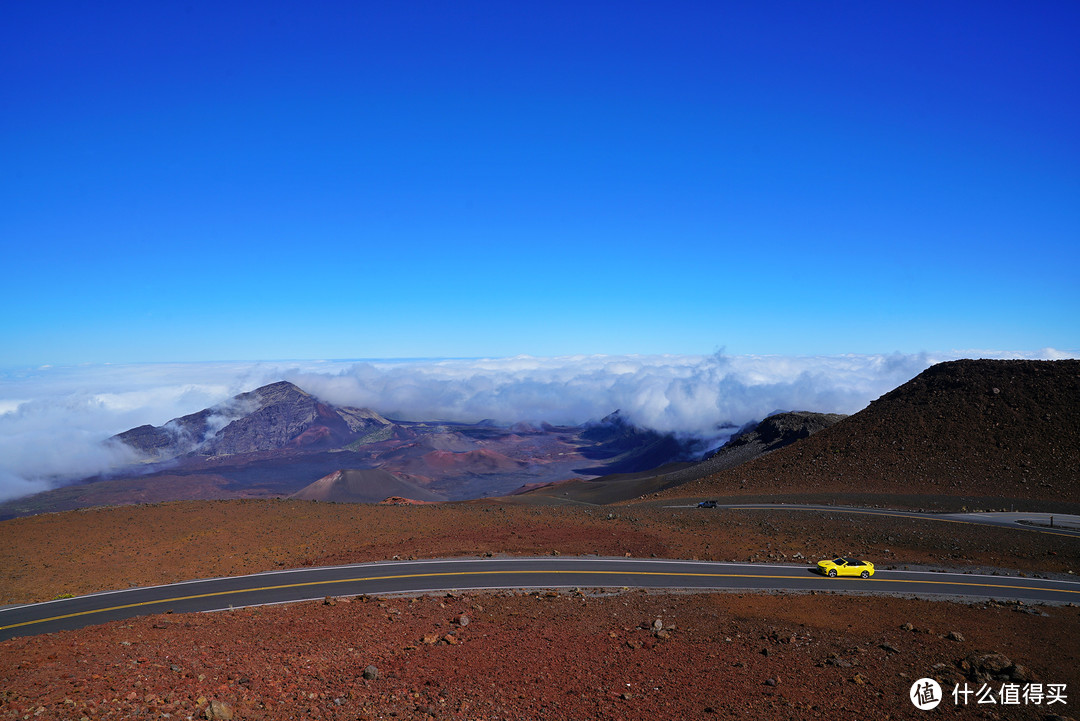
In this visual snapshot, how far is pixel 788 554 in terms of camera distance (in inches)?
1142

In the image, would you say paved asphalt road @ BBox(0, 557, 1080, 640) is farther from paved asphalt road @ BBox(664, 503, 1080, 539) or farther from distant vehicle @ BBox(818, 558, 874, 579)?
paved asphalt road @ BBox(664, 503, 1080, 539)

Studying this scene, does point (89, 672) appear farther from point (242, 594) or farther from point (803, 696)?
point (803, 696)

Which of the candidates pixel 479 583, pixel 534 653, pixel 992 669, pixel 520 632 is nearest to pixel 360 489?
pixel 479 583

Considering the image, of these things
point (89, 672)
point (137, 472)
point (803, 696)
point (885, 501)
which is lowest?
point (137, 472)

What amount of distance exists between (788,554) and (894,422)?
39260mm

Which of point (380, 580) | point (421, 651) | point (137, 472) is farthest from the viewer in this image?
point (137, 472)

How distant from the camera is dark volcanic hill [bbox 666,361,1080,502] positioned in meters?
47.2

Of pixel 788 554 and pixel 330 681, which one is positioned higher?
pixel 330 681

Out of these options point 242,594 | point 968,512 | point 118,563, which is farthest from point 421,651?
point 968,512

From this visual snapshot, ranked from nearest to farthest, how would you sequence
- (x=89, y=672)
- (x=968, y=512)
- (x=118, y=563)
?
(x=89, y=672) < (x=118, y=563) < (x=968, y=512)

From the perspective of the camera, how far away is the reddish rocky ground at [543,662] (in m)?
11.4

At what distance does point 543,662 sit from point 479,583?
406 inches

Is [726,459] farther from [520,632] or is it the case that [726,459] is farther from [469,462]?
[469,462]

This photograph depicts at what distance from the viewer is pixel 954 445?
52531 millimetres
